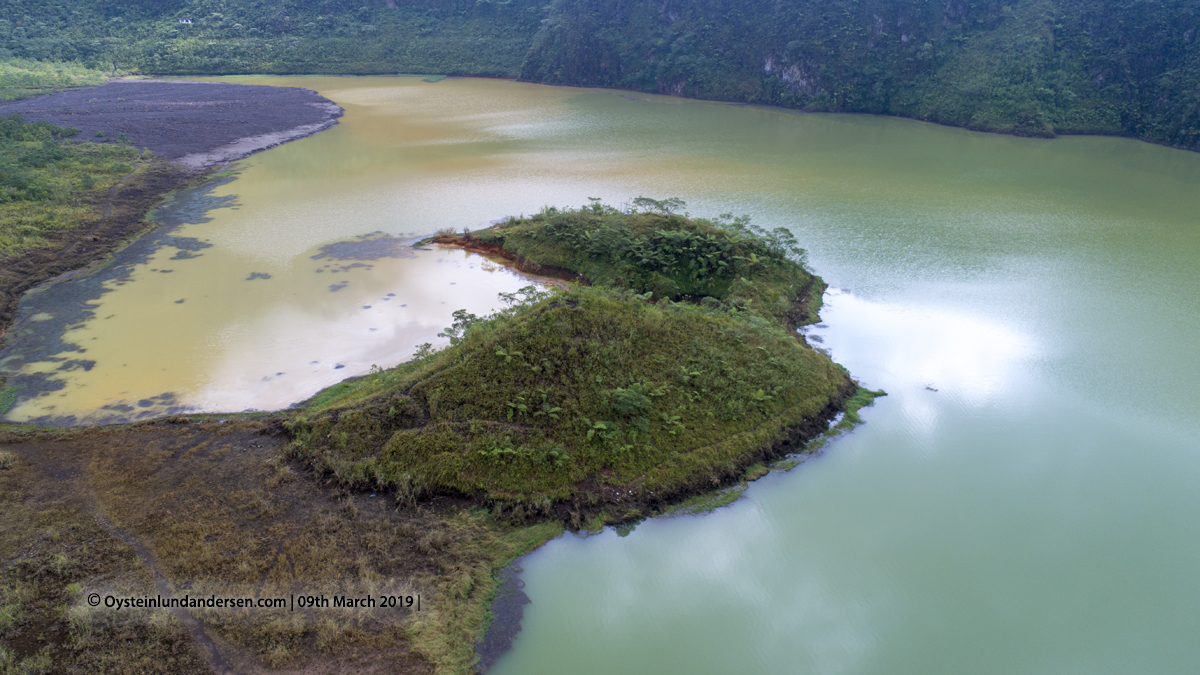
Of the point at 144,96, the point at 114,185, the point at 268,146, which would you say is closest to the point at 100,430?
the point at 114,185

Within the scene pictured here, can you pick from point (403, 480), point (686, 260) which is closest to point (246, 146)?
point (686, 260)

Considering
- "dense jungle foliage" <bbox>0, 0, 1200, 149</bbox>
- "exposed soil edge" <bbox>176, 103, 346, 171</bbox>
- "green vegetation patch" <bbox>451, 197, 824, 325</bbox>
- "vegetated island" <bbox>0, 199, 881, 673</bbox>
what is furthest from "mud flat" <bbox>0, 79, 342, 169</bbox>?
"vegetated island" <bbox>0, 199, 881, 673</bbox>

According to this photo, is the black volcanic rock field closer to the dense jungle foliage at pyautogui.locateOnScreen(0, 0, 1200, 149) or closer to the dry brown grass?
the dense jungle foliage at pyautogui.locateOnScreen(0, 0, 1200, 149)

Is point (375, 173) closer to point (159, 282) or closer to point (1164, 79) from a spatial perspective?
point (159, 282)

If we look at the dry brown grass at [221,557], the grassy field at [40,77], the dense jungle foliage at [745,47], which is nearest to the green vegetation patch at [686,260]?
the dry brown grass at [221,557]

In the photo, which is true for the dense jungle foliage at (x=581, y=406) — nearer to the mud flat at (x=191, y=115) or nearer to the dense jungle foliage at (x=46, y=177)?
the dense jungle foliage at (x=46, y=177)

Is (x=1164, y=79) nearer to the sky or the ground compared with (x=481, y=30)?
nearer to the ground

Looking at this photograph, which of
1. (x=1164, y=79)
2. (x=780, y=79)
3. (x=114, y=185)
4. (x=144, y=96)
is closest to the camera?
(x=114, y=185)
